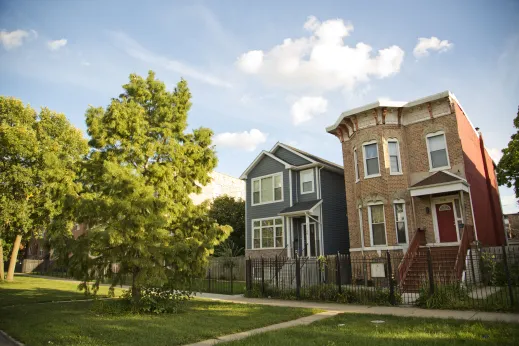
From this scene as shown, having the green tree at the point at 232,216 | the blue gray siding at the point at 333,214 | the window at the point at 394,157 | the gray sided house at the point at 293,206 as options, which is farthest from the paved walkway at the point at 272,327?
the green tree at the point at 232,216

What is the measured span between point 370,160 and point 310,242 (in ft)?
24.5

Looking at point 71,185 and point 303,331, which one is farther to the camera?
point 71,185

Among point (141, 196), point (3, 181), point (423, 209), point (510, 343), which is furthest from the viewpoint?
point (3, 181)

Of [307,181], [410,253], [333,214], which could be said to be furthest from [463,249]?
[307,181]

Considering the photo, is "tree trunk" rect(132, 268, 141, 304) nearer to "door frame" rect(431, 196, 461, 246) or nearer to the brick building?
the brick building

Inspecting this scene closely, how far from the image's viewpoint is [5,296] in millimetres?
15844

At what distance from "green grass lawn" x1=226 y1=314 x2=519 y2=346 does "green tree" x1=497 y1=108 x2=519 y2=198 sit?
18.0 metres

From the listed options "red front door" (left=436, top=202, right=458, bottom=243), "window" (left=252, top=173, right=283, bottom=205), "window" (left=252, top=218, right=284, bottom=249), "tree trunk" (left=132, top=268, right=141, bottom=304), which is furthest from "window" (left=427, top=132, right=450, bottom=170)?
"tree trunk" (left=132, top=268, right=141, bottom=304)

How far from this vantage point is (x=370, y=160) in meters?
19.4

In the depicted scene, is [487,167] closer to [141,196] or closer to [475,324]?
[475,324]

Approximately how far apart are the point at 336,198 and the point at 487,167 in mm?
9758

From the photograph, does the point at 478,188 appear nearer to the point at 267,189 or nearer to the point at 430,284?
the point at 430,284

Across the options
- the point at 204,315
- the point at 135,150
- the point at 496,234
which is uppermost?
the point at 135,150

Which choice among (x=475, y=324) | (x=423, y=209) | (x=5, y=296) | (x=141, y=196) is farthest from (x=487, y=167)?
(x=5, y=296)
